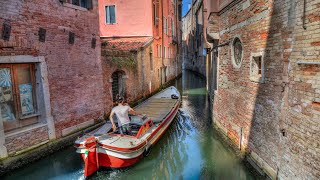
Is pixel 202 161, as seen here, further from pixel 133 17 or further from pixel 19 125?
pixel 133 17

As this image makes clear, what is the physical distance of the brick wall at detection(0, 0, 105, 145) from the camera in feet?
20.0

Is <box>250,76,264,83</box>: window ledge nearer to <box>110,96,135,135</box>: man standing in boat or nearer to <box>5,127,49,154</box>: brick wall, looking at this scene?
<box>110,96,135,135</box>: man standing in boat

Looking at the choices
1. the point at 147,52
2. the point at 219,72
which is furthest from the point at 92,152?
the point at 147,52

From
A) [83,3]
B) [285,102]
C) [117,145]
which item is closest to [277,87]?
[285,102]

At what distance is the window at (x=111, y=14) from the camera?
1608 centimetres

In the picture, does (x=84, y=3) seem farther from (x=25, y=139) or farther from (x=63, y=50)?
(x=25, y=139)

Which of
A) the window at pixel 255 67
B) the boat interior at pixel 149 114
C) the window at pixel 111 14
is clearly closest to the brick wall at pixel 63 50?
the boat interior at pixel 149 114

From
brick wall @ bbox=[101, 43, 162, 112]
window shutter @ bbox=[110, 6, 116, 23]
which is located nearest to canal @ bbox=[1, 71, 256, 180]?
brick wall @ bbox=[101, 43, 162, 112]

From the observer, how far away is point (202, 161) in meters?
7.10

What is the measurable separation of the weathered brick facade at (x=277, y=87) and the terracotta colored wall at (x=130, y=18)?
915cm

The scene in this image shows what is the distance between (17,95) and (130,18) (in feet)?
36.5

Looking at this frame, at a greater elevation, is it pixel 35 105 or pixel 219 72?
pixel 219 72

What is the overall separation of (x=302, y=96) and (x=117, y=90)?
8546 millimetres

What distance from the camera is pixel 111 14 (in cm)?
1625
